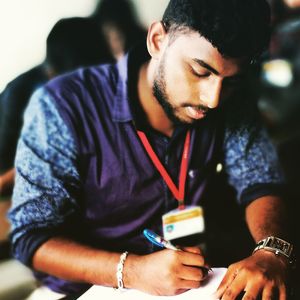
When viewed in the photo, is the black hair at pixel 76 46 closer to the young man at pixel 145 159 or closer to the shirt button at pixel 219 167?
the young man at pixel 145 159

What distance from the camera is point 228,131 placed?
1571 mm

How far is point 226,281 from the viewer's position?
3.49ft

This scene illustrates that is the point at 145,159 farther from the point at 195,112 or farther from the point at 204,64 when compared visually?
the point at 204,64

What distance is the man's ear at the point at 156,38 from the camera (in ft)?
4.14

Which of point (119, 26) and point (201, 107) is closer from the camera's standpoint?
point (201, 107)

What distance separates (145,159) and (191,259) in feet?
1.46

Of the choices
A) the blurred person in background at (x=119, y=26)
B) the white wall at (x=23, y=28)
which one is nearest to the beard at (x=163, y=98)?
the white wall at (x=23, y=28)

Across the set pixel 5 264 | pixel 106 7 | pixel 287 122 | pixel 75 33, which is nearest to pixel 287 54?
pixel 287 122

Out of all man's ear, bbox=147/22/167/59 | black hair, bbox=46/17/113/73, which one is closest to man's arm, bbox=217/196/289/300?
man's ear, bbox=147/22/167/59

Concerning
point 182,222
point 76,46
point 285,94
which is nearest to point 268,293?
point 182,222

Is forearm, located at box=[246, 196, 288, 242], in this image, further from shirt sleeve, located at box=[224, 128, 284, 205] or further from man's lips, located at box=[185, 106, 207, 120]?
man's lips, located at box=[185, 106, 207, 120]

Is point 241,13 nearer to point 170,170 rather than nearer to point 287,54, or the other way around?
point 170,170

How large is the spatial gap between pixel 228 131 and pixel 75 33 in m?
1.00

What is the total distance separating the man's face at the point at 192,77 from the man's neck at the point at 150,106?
0.05 meters
